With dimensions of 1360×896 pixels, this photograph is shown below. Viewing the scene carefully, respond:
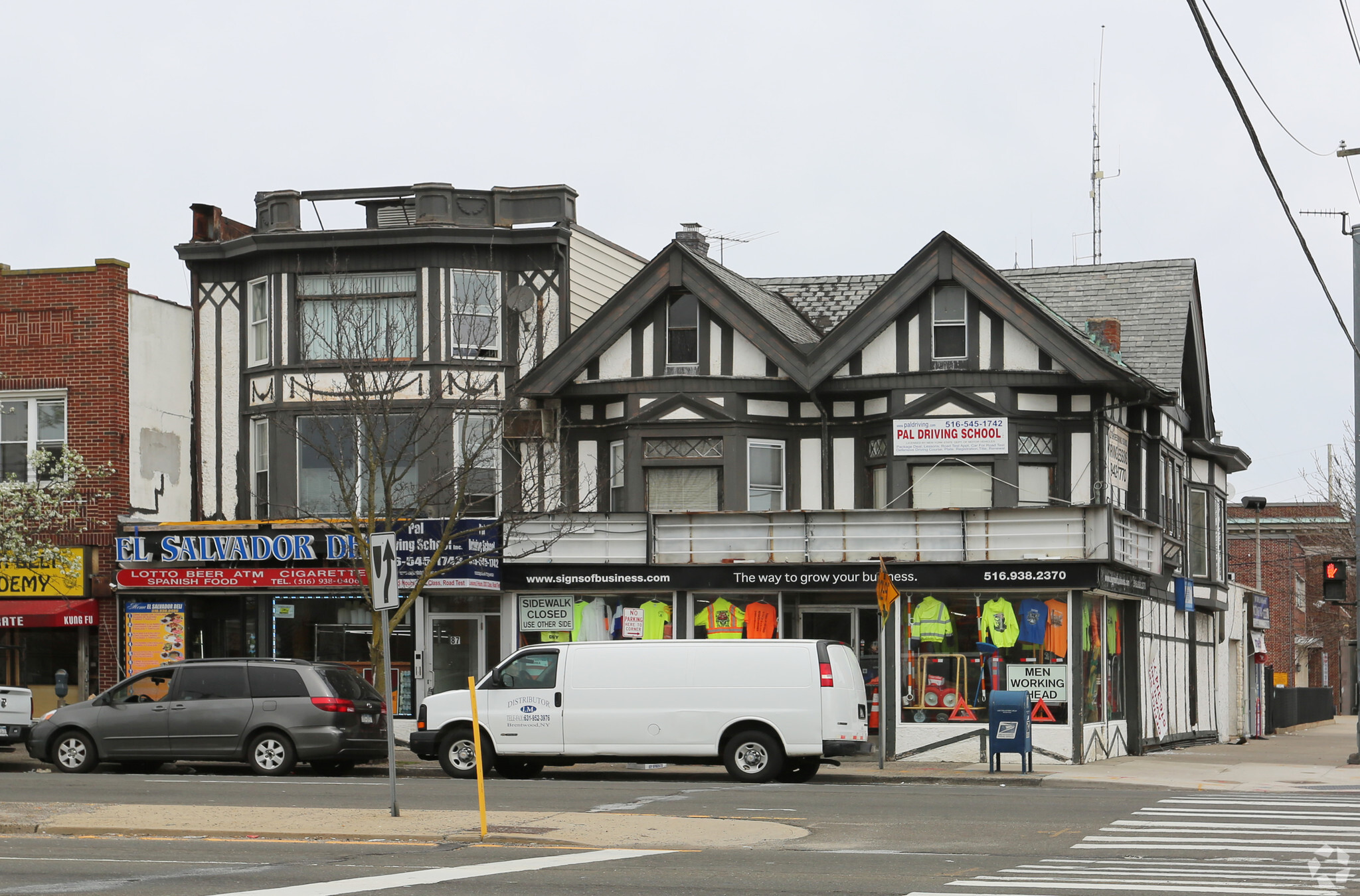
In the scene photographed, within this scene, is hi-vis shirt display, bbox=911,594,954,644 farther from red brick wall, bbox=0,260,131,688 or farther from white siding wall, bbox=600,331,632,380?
red brick wall, bbox=0,260,131,688

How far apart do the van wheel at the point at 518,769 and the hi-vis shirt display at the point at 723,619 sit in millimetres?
5563

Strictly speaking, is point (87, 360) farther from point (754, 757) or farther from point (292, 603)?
point (754, 757)

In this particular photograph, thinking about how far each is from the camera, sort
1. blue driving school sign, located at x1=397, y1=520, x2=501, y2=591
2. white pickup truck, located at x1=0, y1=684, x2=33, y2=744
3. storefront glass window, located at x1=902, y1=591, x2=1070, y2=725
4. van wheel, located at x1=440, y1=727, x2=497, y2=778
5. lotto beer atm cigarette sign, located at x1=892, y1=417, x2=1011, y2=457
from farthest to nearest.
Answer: blue driving school sign, located at x1=397, y1=520, x2=501, y2=591
lotto beer atm cigarette sign, located at x1=892, y1=417, x2=1011, y2=457
storefront glass window, located at x1=902, y1=591, x2=1070, y2=725
white pickup truck, located at x1=0, y1=684, x2=33, y2=744
van wheel, located at x1=440, y1=727, x2=497, y2=778

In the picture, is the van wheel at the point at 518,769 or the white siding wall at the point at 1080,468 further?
the white siding wall at the point at 1080,468

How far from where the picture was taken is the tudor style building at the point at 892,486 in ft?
87.3

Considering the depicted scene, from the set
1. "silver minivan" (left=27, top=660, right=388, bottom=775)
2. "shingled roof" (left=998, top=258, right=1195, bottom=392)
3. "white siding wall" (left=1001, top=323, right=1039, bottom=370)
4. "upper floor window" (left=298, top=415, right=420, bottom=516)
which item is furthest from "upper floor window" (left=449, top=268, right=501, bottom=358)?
"shingled roof" (left=998, top=258, right=1195, bottom=392)

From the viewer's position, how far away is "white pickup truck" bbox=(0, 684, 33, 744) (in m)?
25.0

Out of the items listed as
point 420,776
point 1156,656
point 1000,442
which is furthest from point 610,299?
point 1156,656

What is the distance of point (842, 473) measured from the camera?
2908 cm

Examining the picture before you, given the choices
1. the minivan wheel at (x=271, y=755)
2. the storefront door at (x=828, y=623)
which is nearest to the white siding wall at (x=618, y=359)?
the storefront door at (x=828, y=623)

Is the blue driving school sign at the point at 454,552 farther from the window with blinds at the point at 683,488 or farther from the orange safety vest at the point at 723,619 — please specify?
the orange safety vest at the point at 723,619

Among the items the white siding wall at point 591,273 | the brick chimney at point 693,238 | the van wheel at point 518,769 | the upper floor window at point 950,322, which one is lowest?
the van wheel at point 518,769

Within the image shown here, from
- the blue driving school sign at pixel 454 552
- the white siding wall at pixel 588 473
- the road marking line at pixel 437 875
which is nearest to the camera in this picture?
the road marking line at pixel 437 875

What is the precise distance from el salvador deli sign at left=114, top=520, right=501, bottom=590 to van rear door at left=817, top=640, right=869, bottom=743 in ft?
25.2
